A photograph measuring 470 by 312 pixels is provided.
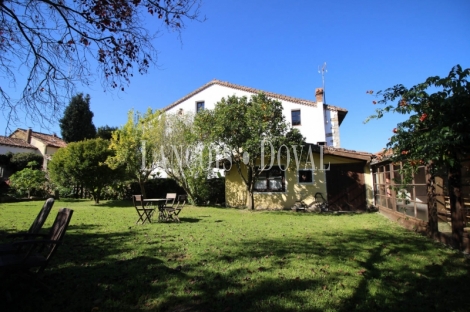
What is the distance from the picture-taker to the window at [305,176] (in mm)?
15188

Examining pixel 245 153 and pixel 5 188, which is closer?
pixel 245 153

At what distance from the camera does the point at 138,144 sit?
16.4 metres

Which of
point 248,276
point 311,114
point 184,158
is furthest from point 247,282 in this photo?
point 311,114

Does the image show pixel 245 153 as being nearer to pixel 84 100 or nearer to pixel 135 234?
pixel 135 234

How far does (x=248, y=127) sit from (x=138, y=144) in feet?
24.5

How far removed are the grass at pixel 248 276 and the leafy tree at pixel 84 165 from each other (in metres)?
10.3

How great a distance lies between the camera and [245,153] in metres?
13.5

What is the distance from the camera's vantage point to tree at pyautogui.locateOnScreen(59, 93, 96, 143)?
2958 cm

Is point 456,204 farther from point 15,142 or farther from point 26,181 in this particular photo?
A: point 15,142

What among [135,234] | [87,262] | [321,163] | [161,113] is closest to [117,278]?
[87,262]

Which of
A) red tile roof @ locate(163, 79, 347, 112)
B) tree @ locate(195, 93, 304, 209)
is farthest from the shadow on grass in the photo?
red tile roof @ locate(163, 79, 347, 112)

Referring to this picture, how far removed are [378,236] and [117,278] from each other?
6.06 metres

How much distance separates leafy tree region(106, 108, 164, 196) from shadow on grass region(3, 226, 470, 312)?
36.0 feet

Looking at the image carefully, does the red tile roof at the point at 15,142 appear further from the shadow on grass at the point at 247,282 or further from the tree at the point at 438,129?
the tree at the point at 438,129
